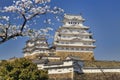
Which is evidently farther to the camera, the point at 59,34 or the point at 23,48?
the point at 23,48

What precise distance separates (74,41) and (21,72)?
974 inches

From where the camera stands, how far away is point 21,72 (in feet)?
122

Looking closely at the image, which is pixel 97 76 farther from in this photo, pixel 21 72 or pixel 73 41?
pixel 73 41

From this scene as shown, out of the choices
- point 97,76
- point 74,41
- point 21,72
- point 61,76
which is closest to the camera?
point 21,72

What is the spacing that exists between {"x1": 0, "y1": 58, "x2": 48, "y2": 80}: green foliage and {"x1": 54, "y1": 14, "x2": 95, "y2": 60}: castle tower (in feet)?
70.3

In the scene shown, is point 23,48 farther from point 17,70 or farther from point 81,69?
point 17,70

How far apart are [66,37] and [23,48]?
9714 mm

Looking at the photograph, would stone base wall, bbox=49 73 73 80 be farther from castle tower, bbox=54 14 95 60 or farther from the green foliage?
castle tower, bbox=54 14 95 60

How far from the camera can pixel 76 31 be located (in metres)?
62.3

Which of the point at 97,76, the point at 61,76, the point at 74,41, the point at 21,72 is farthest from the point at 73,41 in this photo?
the point at 21,72

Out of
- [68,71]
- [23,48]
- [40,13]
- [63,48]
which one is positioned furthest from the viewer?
[23,48]

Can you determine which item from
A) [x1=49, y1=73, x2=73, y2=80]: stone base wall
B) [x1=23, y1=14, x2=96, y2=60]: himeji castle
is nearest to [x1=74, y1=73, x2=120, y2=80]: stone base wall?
[x1=49, y1=73, x2=73, y2=80]: stone base wall

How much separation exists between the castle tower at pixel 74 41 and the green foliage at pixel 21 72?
21.4 metres

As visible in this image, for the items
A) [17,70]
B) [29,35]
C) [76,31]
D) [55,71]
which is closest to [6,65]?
[17,70]
